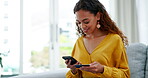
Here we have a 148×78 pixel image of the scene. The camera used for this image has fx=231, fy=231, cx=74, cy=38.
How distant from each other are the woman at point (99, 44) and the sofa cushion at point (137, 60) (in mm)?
381

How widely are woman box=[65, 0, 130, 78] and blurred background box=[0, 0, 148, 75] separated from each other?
1.52 meters

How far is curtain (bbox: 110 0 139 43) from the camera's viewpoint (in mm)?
3125

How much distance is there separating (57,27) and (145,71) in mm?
1732

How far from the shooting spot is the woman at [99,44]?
1.43m

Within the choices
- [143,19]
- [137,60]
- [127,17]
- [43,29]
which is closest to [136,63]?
[137,60]

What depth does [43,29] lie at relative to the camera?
11.0 feet

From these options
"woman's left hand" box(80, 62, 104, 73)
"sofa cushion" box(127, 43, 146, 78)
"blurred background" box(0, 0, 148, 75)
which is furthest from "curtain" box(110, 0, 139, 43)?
"woman's left hand" box(80, 62, 104, 73)

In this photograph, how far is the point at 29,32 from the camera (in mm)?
3250

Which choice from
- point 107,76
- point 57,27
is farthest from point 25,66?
point 107,76

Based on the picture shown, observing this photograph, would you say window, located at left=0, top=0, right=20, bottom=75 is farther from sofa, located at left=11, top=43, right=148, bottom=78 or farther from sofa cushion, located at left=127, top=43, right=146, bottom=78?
sofa cushion, located at left=127, top=43, right=146, bottom=78

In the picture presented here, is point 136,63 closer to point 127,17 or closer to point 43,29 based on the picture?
point 127,17

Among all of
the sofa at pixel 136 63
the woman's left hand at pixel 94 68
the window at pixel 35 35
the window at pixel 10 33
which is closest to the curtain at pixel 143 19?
the sofa at pixel 136 63

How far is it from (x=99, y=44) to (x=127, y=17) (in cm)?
177

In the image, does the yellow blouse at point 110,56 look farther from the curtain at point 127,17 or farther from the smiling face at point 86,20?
the curtain at point 127,17
